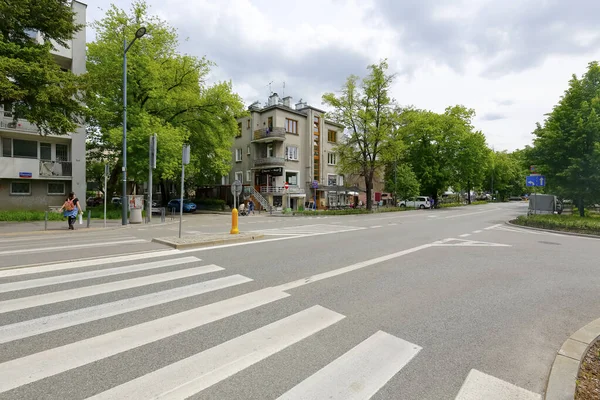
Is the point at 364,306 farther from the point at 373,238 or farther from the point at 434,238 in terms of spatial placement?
the point at 434,238

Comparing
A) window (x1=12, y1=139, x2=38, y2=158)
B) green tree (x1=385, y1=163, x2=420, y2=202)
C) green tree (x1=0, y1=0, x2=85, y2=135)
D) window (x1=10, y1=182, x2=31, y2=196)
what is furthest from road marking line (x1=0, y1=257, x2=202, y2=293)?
green tree (x1=385, y1=163, x2=420, y2=202)

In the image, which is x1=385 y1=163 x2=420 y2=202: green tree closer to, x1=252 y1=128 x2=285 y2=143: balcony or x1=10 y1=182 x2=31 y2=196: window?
x1=252 y1=128 x2=285 y2=143: balcony

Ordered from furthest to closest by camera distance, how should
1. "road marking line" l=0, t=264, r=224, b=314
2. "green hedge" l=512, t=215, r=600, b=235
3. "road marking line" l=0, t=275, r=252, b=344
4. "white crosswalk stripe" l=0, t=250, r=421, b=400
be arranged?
"green hedge" l=512, t=215, r=600, b=235, "road marking line" l=0, t=264, r=224, b=314, "road marking line" l=0, t=275, r=252, b=344, "white crosswalk stripe" l=0, t=250, r=421, b=400

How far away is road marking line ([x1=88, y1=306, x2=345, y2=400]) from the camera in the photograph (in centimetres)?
263

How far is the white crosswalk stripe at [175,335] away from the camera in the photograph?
274 cm

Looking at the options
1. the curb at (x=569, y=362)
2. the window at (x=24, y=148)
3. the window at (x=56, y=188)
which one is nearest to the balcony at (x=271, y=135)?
the window at (x=56, y=188)

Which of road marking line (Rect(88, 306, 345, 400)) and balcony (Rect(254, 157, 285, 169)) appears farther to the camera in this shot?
balcony (Rect(254, 157, 285, 169))

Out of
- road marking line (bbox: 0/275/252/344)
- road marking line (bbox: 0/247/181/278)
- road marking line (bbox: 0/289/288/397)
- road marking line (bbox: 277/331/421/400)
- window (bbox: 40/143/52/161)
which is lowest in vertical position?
road marking line (bbox: 277/331/421/400)

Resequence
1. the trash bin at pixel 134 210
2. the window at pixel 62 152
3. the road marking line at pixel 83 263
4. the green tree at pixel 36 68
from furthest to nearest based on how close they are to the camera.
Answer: the window at pixel 62 152 < the trash bin at pixel 134 210 < the green tree at pixel 36 68 < the road marking line at pixel 83 263

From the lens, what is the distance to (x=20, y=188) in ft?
73.4

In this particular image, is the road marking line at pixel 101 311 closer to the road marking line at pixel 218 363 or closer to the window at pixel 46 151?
the road marking line at pixel 218 363

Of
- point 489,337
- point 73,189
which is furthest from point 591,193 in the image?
Answer: point 73,189

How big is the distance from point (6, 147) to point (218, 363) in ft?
91.8

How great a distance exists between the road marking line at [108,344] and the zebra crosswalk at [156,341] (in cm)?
1
